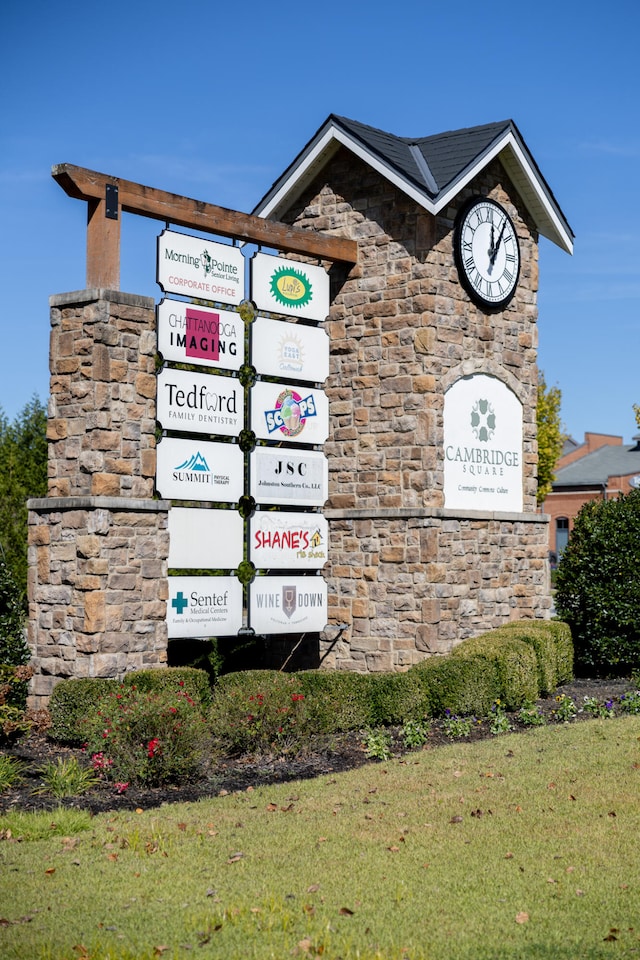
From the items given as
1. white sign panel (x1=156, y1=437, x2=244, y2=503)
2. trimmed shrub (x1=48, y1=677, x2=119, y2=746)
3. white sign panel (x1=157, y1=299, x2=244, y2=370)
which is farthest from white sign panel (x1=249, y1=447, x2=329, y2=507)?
trimmed shrub (x1=48, y1=677, x2=119, y2=746)

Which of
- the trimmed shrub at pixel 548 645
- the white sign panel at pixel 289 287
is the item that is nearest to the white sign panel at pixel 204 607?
the trimmed shrub at pixel 548 645

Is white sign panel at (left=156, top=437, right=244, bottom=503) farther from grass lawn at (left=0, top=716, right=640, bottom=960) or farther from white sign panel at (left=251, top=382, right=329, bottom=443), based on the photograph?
grass lawn at (left=0, top=716, right=640, bottom=960)

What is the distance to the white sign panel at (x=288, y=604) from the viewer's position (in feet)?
51.4

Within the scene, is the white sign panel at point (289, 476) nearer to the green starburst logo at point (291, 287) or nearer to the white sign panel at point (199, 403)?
the white sign panel at point (199, 403)

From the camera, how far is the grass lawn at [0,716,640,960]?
248 inches

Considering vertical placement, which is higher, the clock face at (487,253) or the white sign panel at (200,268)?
the clock face at (487,253)

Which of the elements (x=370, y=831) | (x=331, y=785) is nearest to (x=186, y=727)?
(x=331, y=785)

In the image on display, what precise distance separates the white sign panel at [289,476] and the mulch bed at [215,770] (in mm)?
4115

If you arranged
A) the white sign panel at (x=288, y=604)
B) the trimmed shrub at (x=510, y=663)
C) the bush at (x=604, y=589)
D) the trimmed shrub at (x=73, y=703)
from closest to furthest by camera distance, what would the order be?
the trimmed shrub at (x=73, y=703), the trimmed shrub at (x=510, y=663), the white sign panel at (x=288, y=604), the bush at (x=604, y=589)

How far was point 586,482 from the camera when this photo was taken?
6506 cm

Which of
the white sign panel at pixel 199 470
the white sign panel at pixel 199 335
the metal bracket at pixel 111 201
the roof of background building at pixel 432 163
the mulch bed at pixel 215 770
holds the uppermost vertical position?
the roof of background building at pixel 432 163

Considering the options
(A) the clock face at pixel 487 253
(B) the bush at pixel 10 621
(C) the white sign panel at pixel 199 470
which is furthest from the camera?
(A) the clock face at pixel 487 253

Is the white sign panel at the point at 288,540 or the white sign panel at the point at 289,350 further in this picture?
the white sign panel at the point at 289,350

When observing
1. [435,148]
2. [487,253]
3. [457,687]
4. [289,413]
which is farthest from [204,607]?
[435,148]
